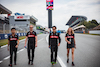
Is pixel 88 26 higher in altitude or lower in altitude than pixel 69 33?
higher

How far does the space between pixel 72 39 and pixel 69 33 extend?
0.99ft

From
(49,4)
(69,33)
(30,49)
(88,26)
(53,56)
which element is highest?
(49,4)

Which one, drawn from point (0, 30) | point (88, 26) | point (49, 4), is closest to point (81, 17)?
point (88, 26)

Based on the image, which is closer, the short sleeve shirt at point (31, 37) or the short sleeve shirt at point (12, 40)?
the short sleeve shirt at point (12, 40)

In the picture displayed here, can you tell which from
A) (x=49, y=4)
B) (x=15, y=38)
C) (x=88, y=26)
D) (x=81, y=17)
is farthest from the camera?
(x=81, y=17)

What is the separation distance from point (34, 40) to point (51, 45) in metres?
0.79

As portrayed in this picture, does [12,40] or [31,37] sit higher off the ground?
[31,37]

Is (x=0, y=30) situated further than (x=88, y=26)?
No

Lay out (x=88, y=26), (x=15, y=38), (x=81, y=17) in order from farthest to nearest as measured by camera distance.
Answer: (x=81, y=17) → (x=88, y=26) → (x=15, y=38)

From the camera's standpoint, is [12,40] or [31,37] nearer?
[12,40]

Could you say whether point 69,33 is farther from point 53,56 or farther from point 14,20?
point 14,20

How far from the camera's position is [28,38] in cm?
453

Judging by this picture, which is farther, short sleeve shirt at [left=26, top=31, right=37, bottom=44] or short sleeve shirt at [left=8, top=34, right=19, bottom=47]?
short sleeve shirt at [left=26, top=31, right=37, bottom=44]

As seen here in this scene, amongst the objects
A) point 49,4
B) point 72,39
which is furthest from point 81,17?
point 72,39
